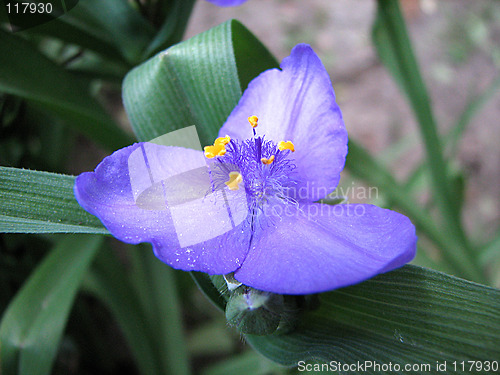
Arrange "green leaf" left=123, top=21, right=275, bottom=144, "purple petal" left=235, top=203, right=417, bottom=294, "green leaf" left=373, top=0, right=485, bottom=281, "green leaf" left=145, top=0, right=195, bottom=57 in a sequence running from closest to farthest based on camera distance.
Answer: "purple petal" left=235, top=203, right=417, bottom=294, "green leaf" left=123, top=21, right=275, bottom=144, "green leaf" left=145, top=0, right=195, bottom=57, "green leaf" left=373, top=0, right=485, bottom=281

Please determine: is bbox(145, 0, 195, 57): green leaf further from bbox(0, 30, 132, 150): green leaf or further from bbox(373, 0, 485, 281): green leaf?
bbox(373, 0, 485, 281): green leaf

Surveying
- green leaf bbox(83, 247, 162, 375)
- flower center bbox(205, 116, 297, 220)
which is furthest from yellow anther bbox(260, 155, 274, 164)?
green leaf bbox(83, 247, 162, 375)

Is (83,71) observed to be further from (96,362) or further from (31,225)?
(96,362)

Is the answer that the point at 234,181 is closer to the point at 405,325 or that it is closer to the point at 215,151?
the point at 215,151

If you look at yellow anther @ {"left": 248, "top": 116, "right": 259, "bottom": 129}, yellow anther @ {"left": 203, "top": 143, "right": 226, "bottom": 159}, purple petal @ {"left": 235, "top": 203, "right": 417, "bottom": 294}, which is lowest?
purple petal @ {"left": 235, "top": 203, "right": 417, "bottom": 294}

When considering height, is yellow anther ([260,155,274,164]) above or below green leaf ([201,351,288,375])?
above

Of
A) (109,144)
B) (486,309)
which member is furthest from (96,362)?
(486,309)
